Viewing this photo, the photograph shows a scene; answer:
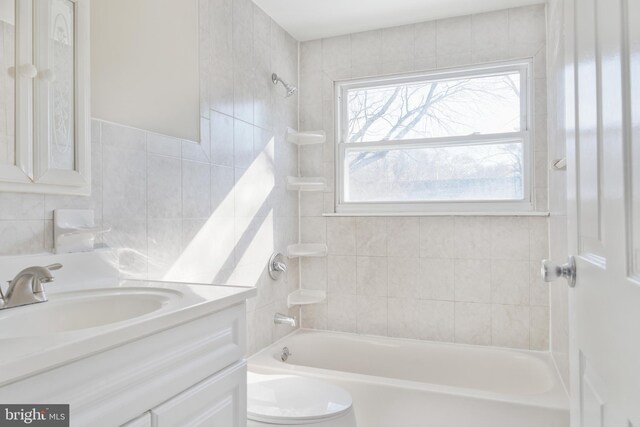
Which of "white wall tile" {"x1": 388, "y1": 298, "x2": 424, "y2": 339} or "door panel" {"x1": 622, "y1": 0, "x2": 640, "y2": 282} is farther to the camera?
"white wall tile" {"x1": 388, "y1": 298, "x2": 424, "y2": 339}

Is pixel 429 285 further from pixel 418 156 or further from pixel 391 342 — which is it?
pixel 418 156

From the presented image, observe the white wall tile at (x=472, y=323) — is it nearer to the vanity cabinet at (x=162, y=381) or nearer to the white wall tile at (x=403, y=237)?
the white wall tile at (x=403, y=237)

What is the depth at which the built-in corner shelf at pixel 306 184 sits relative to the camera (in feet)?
8.89

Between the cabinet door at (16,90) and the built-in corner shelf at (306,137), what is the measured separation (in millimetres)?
1674

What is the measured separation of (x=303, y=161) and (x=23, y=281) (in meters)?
2.06

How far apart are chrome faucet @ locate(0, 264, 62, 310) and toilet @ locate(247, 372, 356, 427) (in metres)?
0.82

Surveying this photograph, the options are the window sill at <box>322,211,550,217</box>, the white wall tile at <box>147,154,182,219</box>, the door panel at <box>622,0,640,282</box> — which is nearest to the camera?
the door panel at <box>622,0,640,282</box>

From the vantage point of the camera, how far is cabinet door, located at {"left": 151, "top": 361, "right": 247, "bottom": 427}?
2.94 ft

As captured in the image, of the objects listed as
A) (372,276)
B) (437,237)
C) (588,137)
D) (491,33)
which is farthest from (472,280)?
(588,137)

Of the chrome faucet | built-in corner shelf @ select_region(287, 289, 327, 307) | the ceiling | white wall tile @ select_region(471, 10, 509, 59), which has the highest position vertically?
the ceiling

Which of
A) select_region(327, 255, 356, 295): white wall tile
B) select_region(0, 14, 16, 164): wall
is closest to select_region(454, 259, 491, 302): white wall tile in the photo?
select_region(327, 255, 356, 295): white wall tile

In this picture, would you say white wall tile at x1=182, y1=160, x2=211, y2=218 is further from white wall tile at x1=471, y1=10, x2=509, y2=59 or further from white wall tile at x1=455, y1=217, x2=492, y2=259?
white wall tile at x1=471, y1=10, x2=509, y2=59

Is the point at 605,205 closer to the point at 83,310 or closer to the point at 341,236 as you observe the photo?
the point at 83,310

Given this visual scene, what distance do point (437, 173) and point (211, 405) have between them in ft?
6.75
